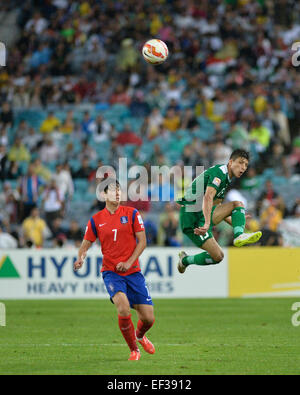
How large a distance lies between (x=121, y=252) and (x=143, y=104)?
54.9ft

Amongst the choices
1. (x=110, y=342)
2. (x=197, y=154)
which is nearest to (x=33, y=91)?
(x=197, y=154)

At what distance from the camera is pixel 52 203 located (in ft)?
76.2

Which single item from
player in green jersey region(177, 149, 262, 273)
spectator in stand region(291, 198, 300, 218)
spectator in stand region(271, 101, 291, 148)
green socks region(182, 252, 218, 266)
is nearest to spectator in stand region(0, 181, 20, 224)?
spectator in stand region(291, 198, 300, 218)

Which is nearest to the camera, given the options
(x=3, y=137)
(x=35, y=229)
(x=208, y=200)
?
(x=208, y=200)

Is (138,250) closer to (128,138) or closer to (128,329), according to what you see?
(128,329)

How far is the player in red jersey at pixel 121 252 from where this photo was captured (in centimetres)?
1083

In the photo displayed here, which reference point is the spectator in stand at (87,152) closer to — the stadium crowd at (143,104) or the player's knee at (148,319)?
the stadium crowd at (143,104)

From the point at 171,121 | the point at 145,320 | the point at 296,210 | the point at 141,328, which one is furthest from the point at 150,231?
the point at 145,320

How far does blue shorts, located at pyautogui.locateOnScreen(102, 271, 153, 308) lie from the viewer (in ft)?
35.6

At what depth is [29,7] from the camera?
32.4 m

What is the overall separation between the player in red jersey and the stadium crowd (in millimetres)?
10543

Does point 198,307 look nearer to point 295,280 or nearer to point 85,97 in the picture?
point 295,280

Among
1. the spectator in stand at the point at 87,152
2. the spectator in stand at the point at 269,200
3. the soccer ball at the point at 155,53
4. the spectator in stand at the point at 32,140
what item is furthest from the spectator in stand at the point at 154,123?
the soccer ball at the point at 155,53
